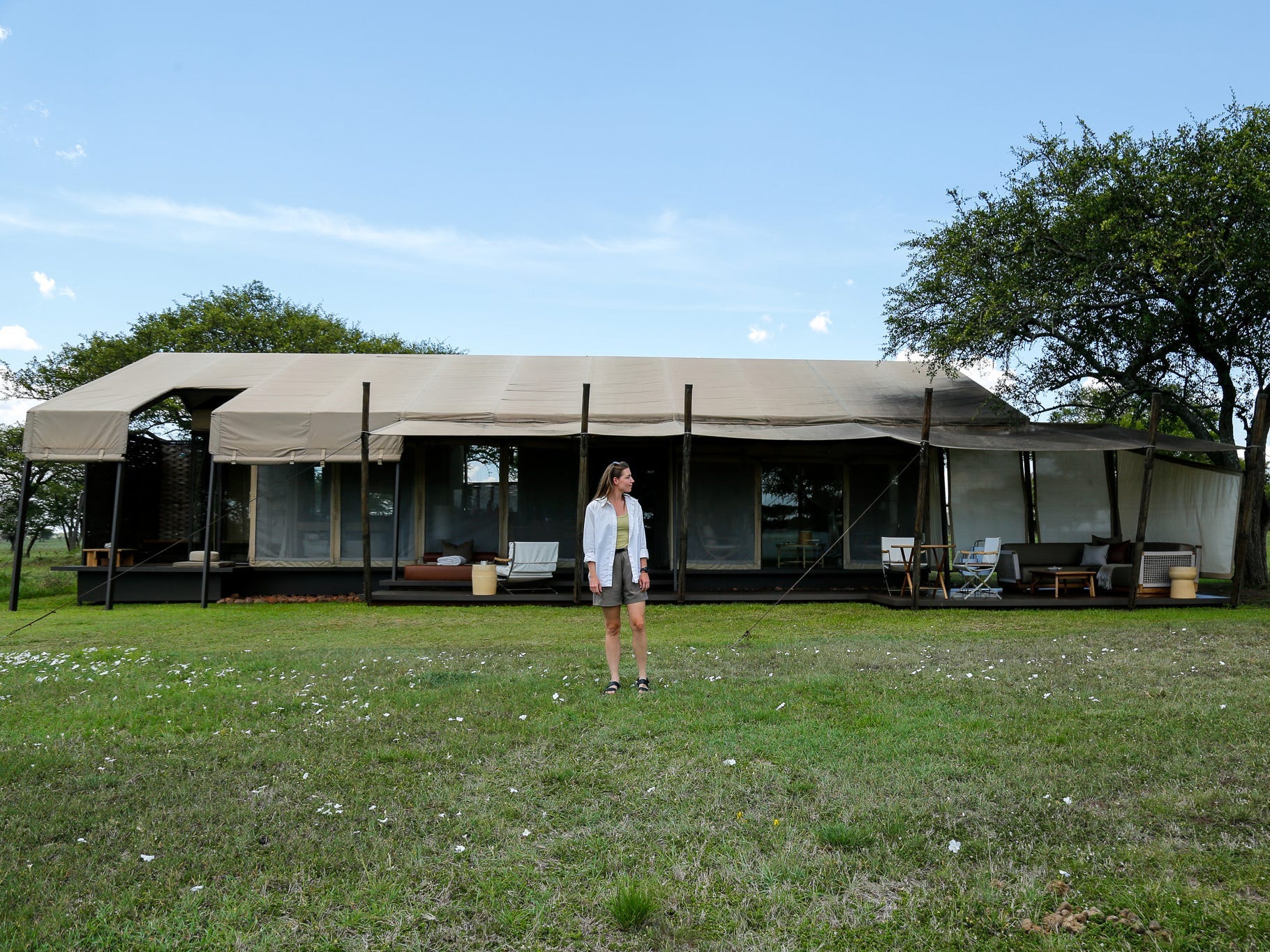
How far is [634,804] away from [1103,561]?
1109 cm

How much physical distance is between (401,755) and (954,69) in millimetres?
10894

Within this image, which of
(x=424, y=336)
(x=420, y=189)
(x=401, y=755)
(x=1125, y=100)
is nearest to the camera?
(x=401, y=755)

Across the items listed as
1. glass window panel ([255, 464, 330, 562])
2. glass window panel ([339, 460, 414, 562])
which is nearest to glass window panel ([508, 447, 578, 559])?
glass window panel ([339, 460, 414, 562])

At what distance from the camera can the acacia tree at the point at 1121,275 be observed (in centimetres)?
1042

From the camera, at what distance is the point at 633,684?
556 centimetres

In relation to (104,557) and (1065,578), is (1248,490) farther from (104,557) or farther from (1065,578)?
(104,557)

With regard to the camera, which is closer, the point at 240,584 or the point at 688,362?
the point at 240,584

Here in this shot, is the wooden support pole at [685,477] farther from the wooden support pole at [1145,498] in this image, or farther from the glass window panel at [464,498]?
the wooden support pole at [1145,498]

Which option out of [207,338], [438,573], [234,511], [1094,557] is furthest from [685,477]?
[207,338]

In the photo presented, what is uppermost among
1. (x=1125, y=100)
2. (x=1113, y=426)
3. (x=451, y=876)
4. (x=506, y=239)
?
(x=506, y=239)

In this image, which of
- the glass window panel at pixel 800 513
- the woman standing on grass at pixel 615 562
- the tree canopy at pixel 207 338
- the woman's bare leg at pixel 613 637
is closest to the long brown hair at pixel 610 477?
the woman standing on grass at pixel 615 562

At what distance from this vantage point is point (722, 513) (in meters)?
13.2

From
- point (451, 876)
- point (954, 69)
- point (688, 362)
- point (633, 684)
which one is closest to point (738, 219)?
point (688, 362)

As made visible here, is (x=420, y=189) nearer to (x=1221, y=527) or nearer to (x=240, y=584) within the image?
(x=240, y=584)
